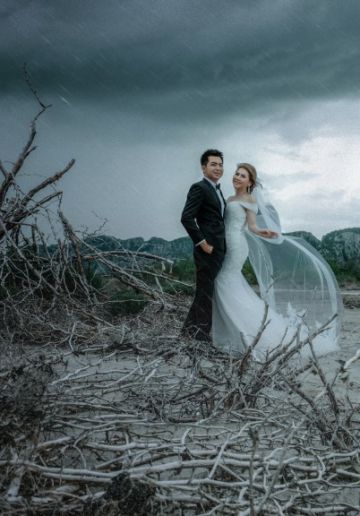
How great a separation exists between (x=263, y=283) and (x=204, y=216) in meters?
1.08

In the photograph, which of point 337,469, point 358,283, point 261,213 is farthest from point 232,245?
point 358,283

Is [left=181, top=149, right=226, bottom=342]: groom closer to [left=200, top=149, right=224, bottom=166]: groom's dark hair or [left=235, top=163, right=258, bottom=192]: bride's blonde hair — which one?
[left=200, top=149, right=224, bottom=166]: groom's dark hair

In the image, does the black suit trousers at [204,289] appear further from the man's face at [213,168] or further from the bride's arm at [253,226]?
the man's face at [213,168]

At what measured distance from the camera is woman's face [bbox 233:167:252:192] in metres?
5.82

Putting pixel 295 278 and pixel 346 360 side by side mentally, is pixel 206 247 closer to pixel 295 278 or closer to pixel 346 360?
pixel 295 278

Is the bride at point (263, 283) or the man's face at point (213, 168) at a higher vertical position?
the man's face at point (213, 168)

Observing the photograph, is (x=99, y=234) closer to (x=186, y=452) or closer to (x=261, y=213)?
(x=261, y=213)

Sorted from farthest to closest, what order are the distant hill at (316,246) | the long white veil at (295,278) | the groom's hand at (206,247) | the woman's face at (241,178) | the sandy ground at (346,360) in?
the distant hill at (316,246)
the long white veil at (295,278)
the woman's face at (241,178)
the groom's hand at (206,247)
the sandy ground at (346,360)

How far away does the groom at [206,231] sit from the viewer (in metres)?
5.58

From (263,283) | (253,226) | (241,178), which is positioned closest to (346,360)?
(263,283)

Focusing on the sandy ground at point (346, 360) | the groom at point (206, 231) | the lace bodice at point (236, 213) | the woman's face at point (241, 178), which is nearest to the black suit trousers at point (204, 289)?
the groom at point (206, 231)

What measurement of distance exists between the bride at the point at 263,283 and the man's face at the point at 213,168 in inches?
8.3

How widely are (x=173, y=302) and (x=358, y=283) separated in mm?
9905

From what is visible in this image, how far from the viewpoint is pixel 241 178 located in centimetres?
582
